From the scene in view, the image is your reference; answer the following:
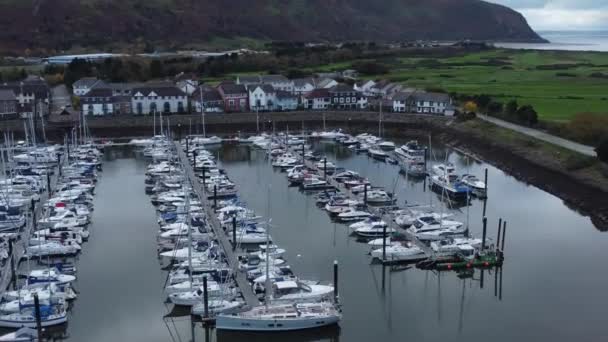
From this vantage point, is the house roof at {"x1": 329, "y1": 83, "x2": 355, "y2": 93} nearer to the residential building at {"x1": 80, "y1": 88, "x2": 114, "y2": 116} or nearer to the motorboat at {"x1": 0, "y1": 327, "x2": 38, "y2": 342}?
the residential building at {"x1": 80, "y1": 88, "x2": 114, "y2": 116}

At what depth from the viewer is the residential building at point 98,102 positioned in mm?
52125

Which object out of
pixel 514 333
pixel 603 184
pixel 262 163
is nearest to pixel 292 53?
pixel 262 163

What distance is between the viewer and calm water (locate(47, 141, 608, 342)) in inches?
707

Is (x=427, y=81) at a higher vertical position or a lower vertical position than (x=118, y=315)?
higher

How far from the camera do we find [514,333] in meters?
17.8

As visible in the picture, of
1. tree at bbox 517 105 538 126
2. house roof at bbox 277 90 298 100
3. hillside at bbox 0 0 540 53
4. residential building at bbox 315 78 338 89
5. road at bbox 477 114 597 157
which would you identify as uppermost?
hillside at bbox 0 0 540 53

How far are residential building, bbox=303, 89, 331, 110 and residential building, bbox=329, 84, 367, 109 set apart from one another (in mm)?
462

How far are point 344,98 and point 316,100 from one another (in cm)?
257

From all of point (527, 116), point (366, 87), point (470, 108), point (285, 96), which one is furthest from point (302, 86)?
point (527, 116)

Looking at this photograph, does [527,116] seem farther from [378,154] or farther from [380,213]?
[380,213]

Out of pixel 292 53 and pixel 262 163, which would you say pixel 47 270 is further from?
pixel 292 53

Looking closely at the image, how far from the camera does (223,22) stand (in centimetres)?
12112

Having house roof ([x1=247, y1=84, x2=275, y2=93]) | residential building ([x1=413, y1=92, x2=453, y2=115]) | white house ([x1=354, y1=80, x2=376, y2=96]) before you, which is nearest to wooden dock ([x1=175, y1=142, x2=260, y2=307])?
house roof ([x1=247, y1=84, x2=275, y2=93])

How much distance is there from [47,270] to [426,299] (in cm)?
1218
